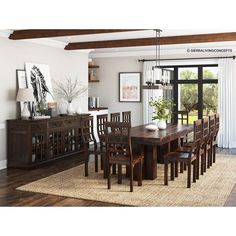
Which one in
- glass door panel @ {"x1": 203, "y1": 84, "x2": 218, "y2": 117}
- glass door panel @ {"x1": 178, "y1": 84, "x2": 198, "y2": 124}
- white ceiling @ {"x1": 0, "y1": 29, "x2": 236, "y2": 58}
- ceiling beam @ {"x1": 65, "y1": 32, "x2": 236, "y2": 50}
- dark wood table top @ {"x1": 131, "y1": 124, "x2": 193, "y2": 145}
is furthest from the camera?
glass door panel @ {"x1": 178, "y1": 84, "x2": 198, "y2": 124}

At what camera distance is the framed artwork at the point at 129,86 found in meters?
10.5

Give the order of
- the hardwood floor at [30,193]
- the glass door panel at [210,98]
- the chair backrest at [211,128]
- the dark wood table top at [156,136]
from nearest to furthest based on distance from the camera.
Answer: the hardwood floor at [30,193]
the dark wood table top at [156,136]
the chair backrest at [211,128]
the glass door panel at [210,98]

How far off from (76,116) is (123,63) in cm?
283

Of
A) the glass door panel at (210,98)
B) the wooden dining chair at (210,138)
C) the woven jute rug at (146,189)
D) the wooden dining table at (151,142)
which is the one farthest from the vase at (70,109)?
the glass door panel at (210,98)

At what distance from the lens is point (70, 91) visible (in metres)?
9.05

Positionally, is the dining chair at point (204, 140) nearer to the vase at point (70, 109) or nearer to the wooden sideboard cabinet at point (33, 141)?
the wooden sideboard cabinet at point (33, 141)

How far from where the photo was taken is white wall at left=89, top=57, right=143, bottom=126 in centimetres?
1060

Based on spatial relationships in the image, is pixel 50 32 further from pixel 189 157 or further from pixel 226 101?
pixel 226 101

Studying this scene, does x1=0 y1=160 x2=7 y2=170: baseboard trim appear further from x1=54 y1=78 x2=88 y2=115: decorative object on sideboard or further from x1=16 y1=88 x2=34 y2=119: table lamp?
x1=54 y1=78 x2=88 y2=115: decorative object on sideboard

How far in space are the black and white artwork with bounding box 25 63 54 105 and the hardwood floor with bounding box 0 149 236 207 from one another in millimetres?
1393

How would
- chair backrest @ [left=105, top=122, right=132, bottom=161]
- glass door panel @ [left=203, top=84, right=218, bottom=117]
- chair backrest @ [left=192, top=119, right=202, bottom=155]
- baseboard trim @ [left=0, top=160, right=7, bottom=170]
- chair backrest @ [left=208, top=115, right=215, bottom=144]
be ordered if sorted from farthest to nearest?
glass door panel @ [left=203, top=84, right=218, bottom=117] → baseboard trim @ [left=0, top=160, right=7, bottom=170] → chair backrest @ [left=208, top=115, right=215, bottom=144] → chair backrest @ [left=192, top=119, right=202, bottom=155] → chair backrest @ [left=105, top=122, right=132, bottom=161]

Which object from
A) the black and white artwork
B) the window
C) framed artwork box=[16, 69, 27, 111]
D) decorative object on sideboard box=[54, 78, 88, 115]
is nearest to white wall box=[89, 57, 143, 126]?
the window

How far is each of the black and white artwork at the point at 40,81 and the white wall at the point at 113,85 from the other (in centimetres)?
283

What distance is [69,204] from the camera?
492 centimetres
